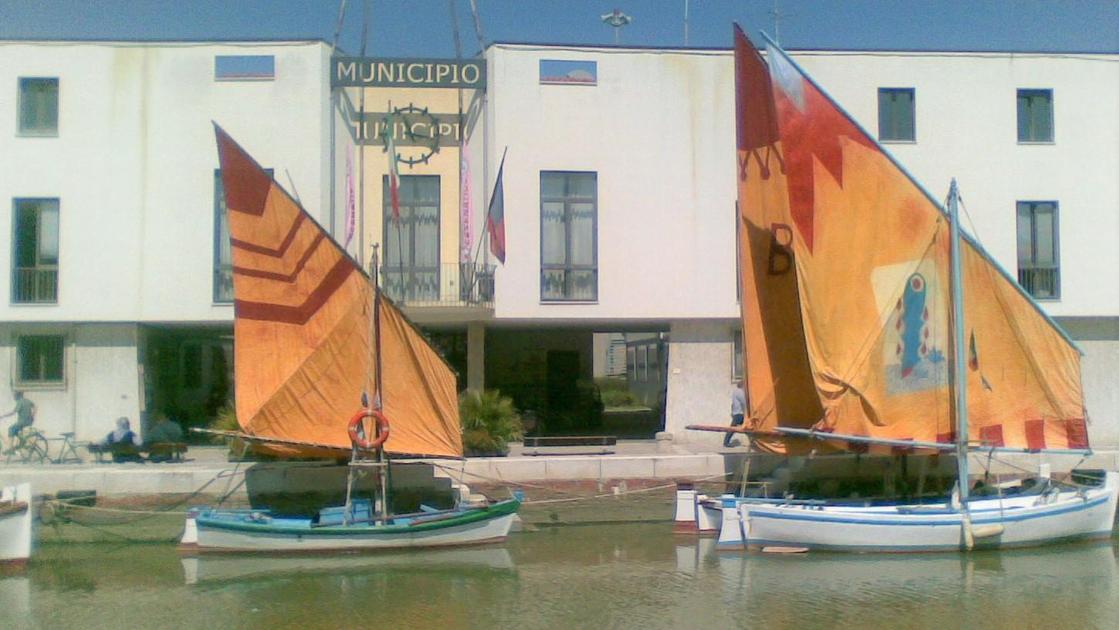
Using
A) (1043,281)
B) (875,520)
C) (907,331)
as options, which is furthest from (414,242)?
(1043,281)

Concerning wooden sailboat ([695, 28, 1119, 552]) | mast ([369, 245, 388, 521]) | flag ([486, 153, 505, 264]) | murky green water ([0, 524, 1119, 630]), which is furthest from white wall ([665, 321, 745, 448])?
mast ([369, 245, 388, 521])

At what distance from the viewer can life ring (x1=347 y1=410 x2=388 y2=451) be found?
2020 centimetres

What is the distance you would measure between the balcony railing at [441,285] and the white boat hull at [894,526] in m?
9.38

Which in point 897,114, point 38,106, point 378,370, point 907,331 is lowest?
point 378,370

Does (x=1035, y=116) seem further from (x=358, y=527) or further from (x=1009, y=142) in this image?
(x=358, y=527)

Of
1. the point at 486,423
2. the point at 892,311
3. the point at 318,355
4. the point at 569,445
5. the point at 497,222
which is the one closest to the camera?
the point at 892,311

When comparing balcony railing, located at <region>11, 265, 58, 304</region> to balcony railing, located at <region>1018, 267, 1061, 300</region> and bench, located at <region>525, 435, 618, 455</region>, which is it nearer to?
bench, located at <region>525, 435, 618, 455</region>

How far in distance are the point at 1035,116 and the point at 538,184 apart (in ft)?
40.6

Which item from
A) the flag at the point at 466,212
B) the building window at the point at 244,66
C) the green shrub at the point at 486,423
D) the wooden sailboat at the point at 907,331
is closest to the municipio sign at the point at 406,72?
the building window at the point at 244,66

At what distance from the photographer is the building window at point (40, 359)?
2677cm

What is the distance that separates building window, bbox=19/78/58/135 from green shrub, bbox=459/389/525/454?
1154 centimetres

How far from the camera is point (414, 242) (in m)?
28.3

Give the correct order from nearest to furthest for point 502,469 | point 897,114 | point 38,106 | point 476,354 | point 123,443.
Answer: point 502,469 < point 123,443 < point 38,106 < point 897,114 < point 476,354

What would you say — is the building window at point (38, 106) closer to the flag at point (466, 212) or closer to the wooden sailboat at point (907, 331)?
the flag at point (466, 212)
